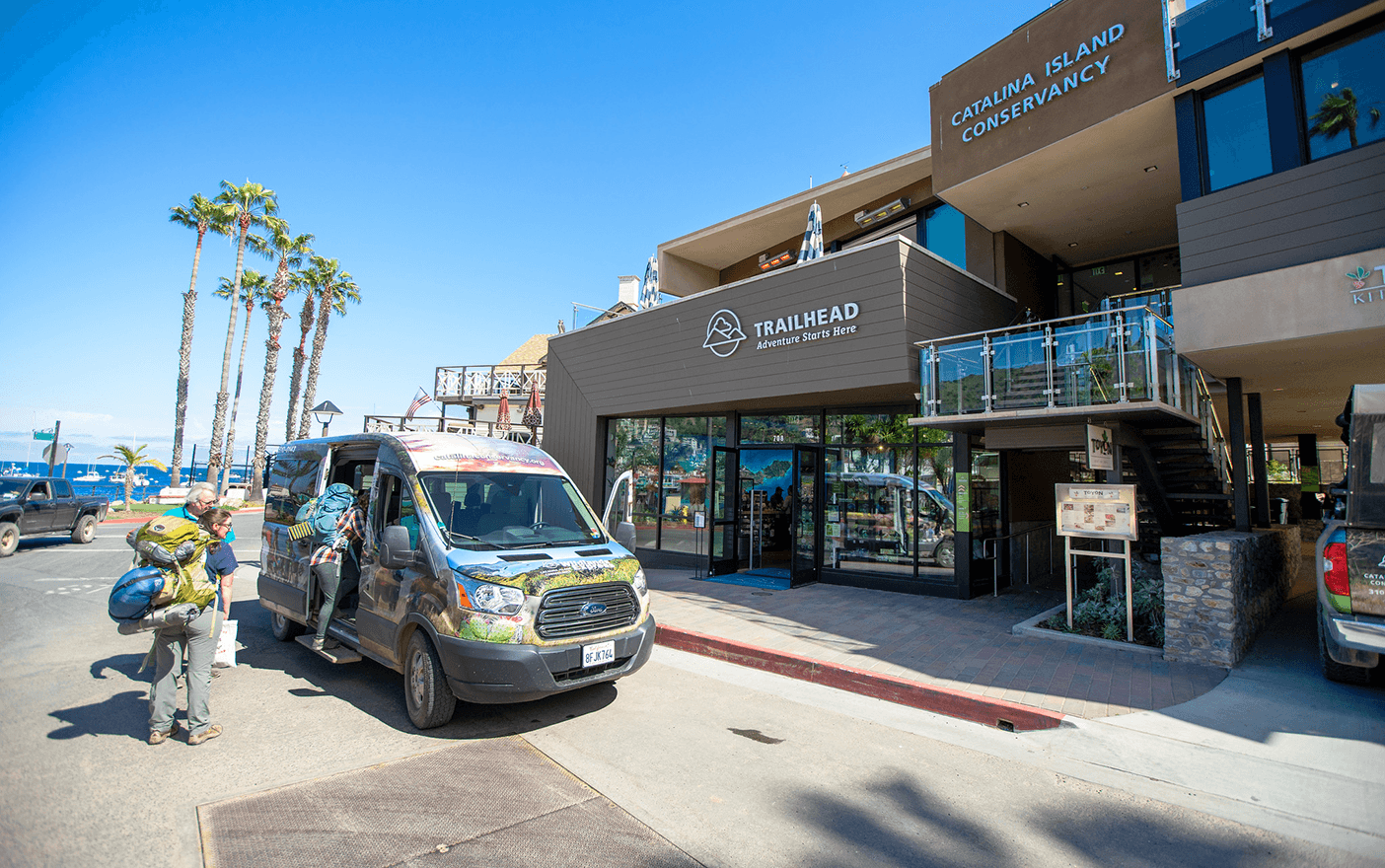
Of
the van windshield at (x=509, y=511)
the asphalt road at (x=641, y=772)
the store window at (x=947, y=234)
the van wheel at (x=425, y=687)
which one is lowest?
the asphalt road at (x=641, y=772)

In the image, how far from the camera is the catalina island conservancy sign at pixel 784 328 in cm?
1093

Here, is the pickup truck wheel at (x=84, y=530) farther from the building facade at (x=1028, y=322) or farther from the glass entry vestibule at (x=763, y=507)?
the glass entry vestibule at (x=763, y=507)

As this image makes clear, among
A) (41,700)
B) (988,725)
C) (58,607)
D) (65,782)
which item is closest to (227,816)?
(65,782)

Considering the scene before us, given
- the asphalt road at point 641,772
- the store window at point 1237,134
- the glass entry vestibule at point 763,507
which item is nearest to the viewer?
the asphalt road at point 641,772

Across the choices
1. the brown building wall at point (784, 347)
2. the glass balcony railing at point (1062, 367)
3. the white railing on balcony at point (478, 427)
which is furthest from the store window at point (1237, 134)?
the white railing on balcony at point (478, 427)

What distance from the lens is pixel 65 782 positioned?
3.85 metres

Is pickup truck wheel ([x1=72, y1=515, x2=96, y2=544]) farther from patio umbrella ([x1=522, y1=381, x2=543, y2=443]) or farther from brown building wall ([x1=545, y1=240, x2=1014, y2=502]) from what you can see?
brown building wall ([x1=545, y1=240, x2=1014, y2=502])

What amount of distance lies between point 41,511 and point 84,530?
168 centimetres

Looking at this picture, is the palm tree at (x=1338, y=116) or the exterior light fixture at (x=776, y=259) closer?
the palm tree at (x=1338, y=116)

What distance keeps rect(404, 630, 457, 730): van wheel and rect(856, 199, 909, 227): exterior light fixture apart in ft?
41.3

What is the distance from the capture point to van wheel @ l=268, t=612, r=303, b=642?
24.3 feet

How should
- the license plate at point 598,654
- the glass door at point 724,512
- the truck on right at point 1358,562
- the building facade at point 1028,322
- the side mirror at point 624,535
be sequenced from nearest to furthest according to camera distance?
the license plate at point 598,654
the truck on right at point 1358,562
the side mirror at point 624,535
the building facade at point 1028,322
the glass door at point 724,512

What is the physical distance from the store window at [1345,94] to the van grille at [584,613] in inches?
368

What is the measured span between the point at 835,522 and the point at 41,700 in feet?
35.0
